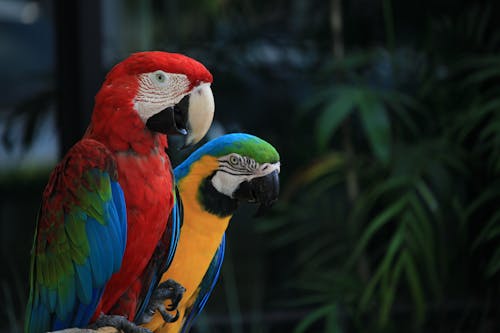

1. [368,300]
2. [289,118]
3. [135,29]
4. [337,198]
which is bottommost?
[368,300]

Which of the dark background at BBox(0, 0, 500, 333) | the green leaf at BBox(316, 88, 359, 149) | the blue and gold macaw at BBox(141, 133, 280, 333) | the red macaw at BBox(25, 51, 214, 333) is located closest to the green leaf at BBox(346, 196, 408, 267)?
the dark background at BBox(0, 0, 500, 333)

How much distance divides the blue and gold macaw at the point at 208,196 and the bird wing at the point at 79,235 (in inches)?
3.6

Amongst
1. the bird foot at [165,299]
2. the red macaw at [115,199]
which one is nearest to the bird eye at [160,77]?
the red macaw at [115,199]

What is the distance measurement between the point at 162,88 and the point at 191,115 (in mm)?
38

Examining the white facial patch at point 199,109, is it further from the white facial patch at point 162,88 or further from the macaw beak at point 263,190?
the macaw beak at point 263,190

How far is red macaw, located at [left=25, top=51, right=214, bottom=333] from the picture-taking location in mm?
762

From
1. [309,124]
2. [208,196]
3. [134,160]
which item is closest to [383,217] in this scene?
[309,124]

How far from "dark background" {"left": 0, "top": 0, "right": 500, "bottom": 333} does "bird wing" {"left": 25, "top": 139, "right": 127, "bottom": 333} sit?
1.13 m

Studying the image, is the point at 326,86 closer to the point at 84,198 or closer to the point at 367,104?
the point at 367,104

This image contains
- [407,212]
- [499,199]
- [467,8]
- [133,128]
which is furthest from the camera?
[467,8]

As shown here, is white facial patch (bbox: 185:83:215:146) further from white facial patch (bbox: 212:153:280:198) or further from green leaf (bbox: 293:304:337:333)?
green leaf (bbox: 293:304:337:333)

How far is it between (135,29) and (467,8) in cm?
94

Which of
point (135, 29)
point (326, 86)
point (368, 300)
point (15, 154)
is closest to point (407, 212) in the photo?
point (368, 300)

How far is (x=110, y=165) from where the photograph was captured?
0.79 m
